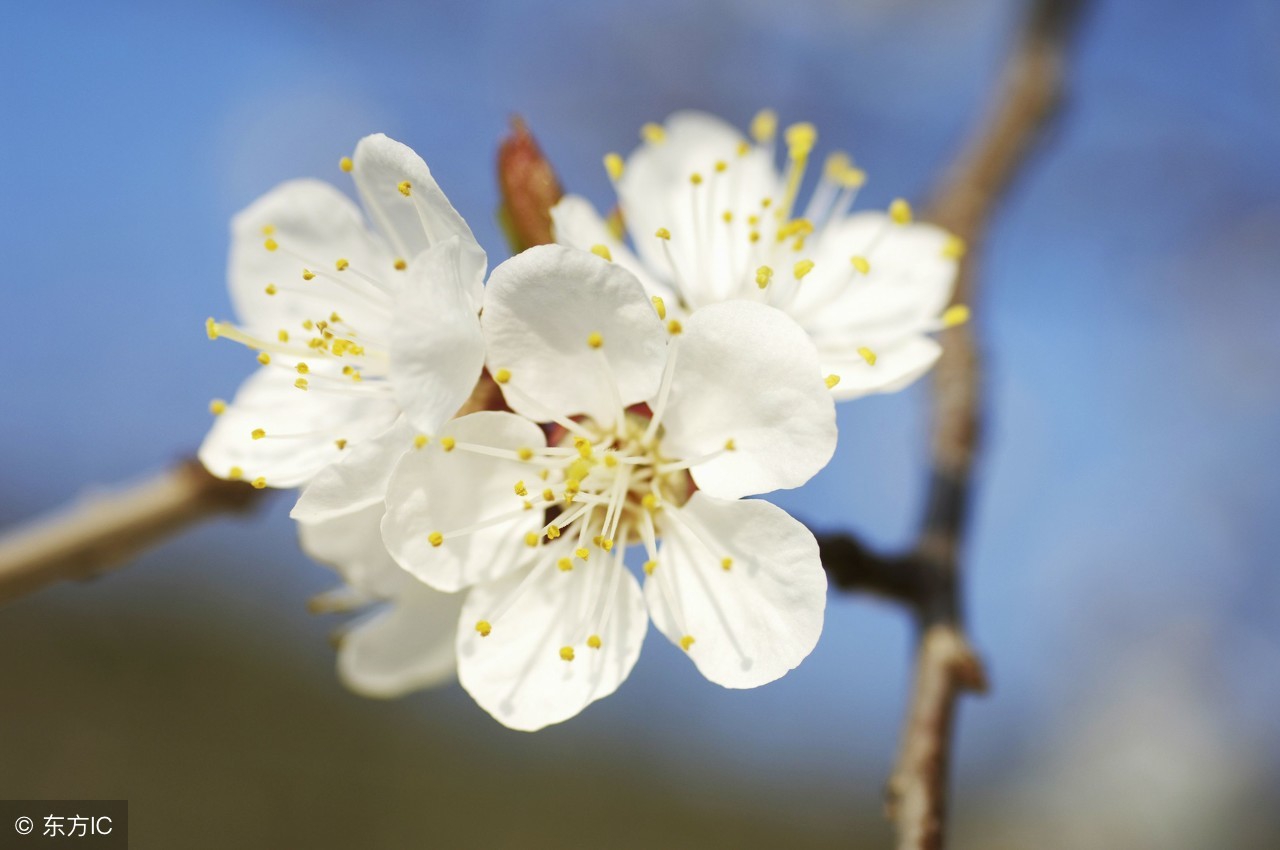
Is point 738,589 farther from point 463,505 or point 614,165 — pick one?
point 614,165

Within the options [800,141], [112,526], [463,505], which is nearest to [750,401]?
[463,505]

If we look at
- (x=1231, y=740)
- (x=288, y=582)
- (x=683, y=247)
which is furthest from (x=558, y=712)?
(x=288, y=582)

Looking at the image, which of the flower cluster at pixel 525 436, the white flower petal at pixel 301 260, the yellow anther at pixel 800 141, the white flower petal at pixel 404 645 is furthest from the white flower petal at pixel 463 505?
the yellow anther at pixel 800 141

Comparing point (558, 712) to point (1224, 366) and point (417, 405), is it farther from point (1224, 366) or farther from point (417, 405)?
point (1224, 366)

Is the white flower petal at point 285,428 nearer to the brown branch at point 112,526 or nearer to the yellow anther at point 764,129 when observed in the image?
the brown branch at point 112,526

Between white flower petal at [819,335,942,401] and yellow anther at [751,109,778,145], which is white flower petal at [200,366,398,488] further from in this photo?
yellow anther at [751,109,778,145]

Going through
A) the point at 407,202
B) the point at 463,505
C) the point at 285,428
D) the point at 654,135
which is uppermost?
the point at 654,135
